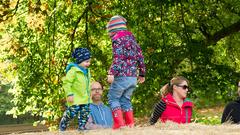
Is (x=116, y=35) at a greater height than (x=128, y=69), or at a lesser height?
greater

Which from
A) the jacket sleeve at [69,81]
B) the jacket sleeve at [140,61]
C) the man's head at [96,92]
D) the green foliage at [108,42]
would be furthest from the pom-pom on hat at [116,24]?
the green foliage at [108,42]

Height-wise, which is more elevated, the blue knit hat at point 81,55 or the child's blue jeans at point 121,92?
the blue knit hat at point 81,55

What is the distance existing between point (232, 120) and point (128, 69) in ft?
5.51

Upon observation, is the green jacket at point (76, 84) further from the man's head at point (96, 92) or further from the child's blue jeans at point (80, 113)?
the man's head at point (96, 92)

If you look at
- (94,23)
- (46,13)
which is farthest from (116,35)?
(94,23)

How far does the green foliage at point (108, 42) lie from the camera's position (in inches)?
524

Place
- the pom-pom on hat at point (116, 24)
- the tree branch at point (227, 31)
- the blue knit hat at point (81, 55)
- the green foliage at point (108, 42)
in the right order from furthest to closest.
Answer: the tree branch at point (227, 31) < the green foliage at point (108, 42) < the pom-pom on hat at point (116, 24) < the blue knit hat at point (81, 55)

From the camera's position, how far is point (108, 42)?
15945mm

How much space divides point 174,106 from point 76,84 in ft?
4.14

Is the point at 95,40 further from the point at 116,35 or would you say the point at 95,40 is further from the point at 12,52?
the point at 116,35

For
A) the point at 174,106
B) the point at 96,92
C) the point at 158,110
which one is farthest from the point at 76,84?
the point at 174,106

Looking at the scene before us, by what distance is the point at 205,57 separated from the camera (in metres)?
13.5

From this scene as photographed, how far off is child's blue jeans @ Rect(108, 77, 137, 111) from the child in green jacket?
1.00ft

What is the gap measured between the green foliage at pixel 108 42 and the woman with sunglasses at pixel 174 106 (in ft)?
19.9
